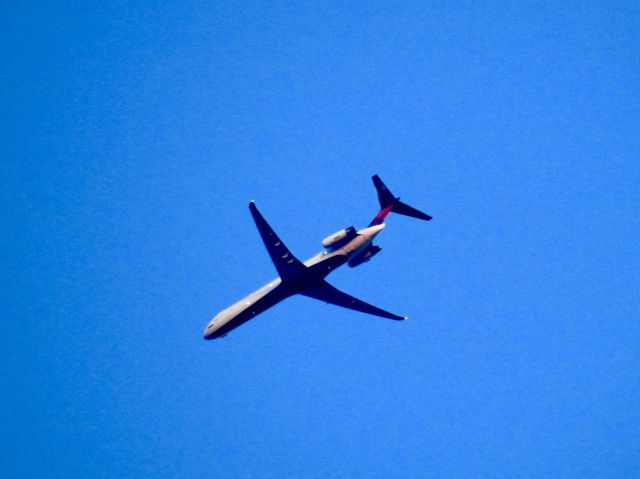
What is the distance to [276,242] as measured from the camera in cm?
3397

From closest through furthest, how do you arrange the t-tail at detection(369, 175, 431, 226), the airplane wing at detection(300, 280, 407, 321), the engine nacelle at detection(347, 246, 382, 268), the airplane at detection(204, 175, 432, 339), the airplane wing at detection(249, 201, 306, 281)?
the airplane wing at detection(249, 201, 306, 281) < the airplane at detection(204, 175, 432, 339) < the engine nacelle at detection(347, 246, 382, 268) < the airplane wing at detection(300, 280, 407, 321) < the t-tail at detection(369, 175, 431, 226)

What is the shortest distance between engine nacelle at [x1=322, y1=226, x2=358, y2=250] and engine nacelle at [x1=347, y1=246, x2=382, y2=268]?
86.7 inches

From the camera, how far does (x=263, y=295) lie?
123 ft

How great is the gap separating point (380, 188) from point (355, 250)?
692cm

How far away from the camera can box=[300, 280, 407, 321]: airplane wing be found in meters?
39.4

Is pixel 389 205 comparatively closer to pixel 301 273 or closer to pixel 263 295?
pixel 301 273

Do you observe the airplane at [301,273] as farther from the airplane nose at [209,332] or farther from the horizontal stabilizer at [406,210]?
the horizontal stabilizer at [406,210]

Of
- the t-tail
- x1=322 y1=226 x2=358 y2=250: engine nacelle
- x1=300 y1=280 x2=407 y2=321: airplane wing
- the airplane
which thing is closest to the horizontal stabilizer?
the t-tail

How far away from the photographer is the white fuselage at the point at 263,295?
36.9 meters

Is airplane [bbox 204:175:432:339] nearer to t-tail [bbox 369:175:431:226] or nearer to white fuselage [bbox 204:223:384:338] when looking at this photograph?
white fuselage [bbox 204:223:384:338]

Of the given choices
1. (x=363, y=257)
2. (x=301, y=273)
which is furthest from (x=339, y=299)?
(x=301, y=273)

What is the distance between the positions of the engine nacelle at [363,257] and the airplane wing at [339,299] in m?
2.58

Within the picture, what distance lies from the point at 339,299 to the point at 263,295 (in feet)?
21.7

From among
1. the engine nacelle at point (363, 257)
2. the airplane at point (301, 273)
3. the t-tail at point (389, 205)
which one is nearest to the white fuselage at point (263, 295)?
the airplane at point (301, 273)
